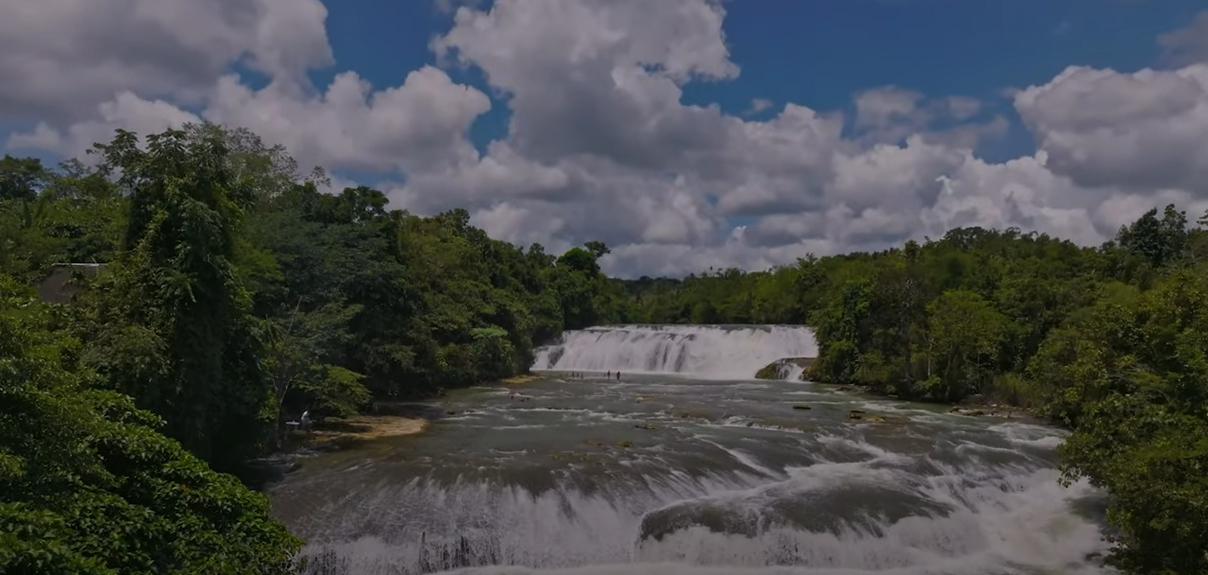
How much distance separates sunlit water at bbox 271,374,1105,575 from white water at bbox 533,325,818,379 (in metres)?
21.2

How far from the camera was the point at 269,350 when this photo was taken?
57.8 ft

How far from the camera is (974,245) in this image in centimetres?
6606

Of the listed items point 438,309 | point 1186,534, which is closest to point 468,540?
point 1186,534

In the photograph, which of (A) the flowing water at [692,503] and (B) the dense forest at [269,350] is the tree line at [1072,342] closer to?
(B) the dense forest at [269,350]

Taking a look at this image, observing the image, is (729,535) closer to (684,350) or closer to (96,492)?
(96,492)

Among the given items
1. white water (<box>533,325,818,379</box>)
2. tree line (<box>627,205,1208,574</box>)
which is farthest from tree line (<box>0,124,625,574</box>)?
white water (<box>533,325,818,379</box>)

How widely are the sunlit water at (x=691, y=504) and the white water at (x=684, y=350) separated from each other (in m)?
21.2

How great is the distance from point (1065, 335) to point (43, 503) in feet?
74.2

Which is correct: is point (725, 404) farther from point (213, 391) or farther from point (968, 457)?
point (213, 391)

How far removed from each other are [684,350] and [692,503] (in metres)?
29.7

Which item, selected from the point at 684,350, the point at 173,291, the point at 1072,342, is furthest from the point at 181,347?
the point at 684,350

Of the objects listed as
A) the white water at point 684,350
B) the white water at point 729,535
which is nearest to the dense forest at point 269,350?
the white water at point 729,535

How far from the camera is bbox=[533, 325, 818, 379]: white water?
42.3m

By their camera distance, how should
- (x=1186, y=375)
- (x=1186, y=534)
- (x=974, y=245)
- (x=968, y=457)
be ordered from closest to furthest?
(x=1186, y=534) → (x=1186, y=375) → (x=968, y=457) → (x=974, y=245)
